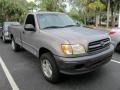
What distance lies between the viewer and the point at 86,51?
4.19m

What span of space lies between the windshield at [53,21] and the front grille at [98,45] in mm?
1452

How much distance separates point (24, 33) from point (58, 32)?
191cm

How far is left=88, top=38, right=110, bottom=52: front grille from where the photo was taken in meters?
4.29

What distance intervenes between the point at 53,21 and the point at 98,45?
1.83 metres

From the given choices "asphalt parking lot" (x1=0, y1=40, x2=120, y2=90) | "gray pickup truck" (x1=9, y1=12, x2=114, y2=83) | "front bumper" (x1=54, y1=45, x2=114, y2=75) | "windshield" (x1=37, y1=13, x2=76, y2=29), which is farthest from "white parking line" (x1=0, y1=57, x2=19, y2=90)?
"windshield" (x1=37, y1=13, x2=76, y2=29)

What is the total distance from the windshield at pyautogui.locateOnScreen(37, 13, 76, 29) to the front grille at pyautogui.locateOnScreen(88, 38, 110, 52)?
1.45 metres

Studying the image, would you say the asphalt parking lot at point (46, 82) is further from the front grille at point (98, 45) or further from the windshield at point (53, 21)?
the windshield at point (53, 21)

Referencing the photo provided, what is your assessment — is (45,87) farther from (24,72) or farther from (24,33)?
(24,33)

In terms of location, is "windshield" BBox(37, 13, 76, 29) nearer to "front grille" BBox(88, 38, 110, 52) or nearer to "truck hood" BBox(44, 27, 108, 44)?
"truck hood" BBox(44, 27, 108, 44)

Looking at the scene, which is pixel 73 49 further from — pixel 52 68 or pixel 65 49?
pixel 52 68

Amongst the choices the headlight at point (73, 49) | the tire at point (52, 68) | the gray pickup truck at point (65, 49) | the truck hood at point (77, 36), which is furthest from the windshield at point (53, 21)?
the headlight at point (73, 49)

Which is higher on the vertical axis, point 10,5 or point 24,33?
point 10,5

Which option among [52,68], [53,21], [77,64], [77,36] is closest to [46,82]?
[52,68]

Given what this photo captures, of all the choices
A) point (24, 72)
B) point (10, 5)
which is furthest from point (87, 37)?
point (10, 5)
